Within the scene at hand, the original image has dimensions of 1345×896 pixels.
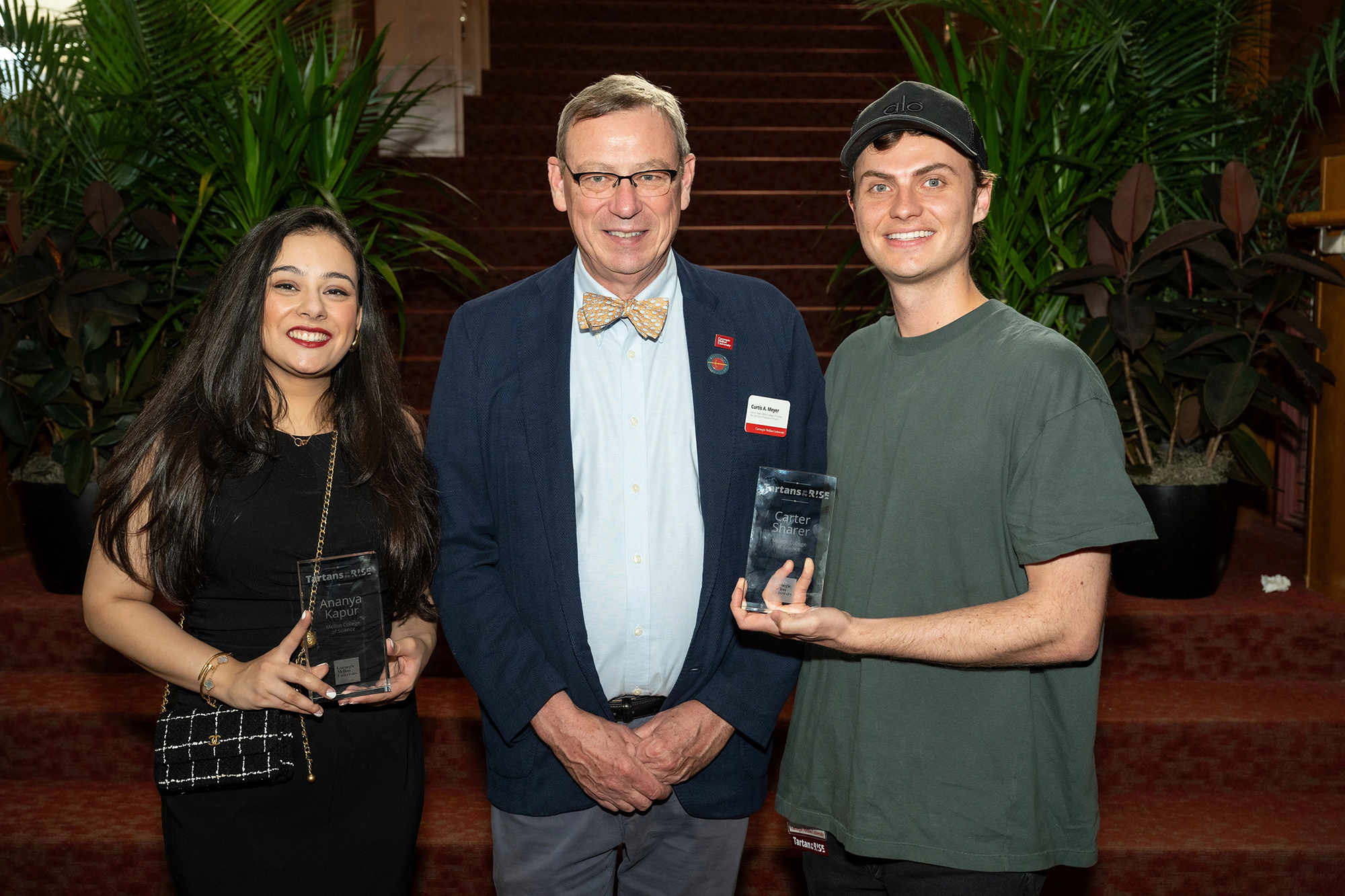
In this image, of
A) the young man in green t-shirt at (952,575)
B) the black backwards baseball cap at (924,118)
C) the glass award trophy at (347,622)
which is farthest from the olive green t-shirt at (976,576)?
the glass award trophy at (347,622)

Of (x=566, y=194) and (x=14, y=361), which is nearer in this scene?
(x=566, y=194)

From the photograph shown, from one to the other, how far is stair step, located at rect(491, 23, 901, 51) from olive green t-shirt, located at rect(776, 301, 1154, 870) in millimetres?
6115

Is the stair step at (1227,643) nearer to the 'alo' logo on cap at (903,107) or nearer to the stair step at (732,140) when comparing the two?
the 'alo' logo on cap at (903,107)

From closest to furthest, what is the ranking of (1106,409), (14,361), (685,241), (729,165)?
(1106,409), (14,361), (685,241), (729,165)

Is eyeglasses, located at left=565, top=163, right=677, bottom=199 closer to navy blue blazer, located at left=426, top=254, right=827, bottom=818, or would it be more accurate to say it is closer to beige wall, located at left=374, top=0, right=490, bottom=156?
navy blue blazer, located at left=426, top=254, right=827, bottom=818

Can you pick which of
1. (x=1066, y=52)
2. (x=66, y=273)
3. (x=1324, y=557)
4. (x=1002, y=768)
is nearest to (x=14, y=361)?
(x=66, y=273)

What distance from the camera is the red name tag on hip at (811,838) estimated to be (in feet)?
4.94

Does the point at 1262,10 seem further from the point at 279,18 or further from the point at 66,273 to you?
the point at 66,273

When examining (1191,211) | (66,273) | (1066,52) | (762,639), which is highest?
(1066,52)

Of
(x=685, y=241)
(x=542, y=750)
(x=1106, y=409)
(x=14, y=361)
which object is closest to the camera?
(x=1106, y=409)

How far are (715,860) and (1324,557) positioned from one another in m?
→ 2.73

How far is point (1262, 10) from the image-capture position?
11.8 feet

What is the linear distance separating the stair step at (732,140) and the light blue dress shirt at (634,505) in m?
4.36

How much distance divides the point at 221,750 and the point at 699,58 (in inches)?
241
